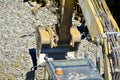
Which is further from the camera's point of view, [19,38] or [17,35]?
[17,35]

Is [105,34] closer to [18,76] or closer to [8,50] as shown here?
[18,76]

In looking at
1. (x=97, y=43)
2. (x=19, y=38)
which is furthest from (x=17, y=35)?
(x=97, y=43)

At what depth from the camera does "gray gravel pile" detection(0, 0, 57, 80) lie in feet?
33.7

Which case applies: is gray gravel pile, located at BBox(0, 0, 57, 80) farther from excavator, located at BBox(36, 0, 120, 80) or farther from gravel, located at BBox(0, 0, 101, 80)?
excavator, located at BBox(36, 0, 120, 80)

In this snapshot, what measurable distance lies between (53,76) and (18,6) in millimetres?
8752

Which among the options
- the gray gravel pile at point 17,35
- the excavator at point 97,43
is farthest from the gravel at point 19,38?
the excavator at point 97,43

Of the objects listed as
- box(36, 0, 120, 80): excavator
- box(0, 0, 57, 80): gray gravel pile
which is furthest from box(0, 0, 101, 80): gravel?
box(36, 0, 120, 80): excavator

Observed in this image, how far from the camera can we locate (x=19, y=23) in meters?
13.0

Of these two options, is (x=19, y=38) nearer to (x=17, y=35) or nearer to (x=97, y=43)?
(x=17, y=35)

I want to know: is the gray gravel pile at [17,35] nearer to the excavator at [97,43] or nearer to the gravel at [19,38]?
the gravel at [19,38]

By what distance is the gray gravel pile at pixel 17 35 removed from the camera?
404 inches

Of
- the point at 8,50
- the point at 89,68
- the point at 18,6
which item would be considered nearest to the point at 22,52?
the point at 8,50

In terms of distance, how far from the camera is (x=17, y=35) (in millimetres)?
12156

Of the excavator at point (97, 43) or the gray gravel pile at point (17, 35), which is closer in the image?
the excavator at point (97, 43)
